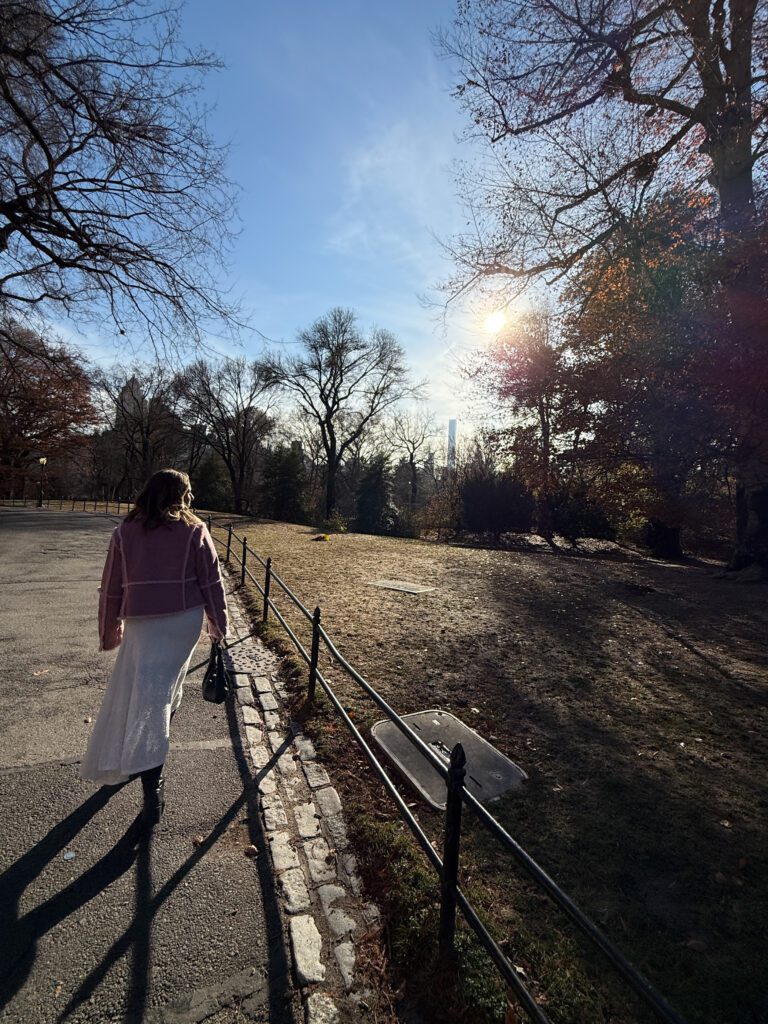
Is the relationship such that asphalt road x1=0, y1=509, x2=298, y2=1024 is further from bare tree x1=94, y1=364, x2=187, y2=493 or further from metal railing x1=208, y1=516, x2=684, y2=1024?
bare tree x1=94, y1=364, x2=187, y2=493

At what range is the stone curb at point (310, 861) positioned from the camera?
6.34 feet

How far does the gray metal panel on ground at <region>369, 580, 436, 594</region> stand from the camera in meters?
9.24

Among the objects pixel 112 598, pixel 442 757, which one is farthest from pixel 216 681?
pixel 442 757

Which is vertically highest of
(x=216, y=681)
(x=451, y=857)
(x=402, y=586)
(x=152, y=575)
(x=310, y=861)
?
(x=152, y=575)

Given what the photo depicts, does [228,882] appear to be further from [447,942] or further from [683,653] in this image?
[683,653]

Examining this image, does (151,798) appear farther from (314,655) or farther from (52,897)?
(314,655)

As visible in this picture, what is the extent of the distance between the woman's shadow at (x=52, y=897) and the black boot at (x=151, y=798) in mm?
53

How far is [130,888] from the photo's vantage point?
7.55ft

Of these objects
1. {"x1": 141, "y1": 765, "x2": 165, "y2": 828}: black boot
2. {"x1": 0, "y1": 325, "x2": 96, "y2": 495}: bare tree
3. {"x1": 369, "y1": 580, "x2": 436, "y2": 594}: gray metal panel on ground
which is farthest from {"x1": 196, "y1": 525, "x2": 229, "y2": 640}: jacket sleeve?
{"x1": 0, "y1": 325, "x2": 96, "y2": 495}: bare tree

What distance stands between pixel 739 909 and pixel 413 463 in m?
52.6

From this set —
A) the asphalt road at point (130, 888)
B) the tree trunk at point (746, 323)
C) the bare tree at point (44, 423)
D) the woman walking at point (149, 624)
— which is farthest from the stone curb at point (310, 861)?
the bare tree at point (44, 423)

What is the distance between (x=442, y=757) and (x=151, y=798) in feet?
6.26

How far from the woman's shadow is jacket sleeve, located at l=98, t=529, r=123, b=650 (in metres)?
1.00

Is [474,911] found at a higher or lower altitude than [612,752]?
higher
